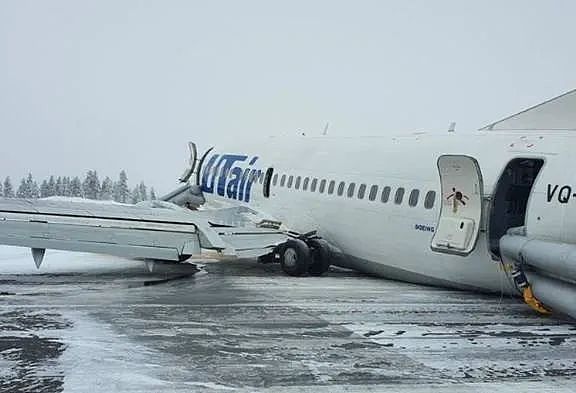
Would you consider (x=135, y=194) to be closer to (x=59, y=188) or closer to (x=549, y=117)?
(x=59, y=188)

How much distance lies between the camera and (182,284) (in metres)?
13.3

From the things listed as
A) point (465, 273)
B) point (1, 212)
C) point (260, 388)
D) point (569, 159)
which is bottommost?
point (260, 388)

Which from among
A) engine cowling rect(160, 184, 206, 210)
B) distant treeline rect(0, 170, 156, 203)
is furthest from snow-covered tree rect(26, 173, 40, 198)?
engine cowling rect(160, 184, 206, 210)

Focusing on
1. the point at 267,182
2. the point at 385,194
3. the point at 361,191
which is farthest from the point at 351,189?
the point at 267,182

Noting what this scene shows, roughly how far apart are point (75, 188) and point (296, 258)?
3807 cm

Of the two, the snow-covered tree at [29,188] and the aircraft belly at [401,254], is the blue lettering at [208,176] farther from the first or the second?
the snow-covered tree at [29,188]

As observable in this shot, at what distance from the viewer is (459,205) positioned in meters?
11.8

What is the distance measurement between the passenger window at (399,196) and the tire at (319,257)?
2353mm

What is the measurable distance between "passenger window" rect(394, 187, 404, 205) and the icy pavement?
1.66m

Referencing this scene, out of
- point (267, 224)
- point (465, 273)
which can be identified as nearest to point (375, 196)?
point (465, 273)

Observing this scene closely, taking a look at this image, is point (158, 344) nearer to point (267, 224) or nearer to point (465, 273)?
point (465, 273)

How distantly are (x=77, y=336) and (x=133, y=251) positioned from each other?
4933 mm

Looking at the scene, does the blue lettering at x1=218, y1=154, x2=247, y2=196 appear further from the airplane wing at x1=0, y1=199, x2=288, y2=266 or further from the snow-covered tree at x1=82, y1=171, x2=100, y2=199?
the snow-covered tree at x1=82, y1=171, x2=100, y2=199

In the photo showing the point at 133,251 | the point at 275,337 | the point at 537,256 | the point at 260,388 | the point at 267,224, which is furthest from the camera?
the point at 267,224
